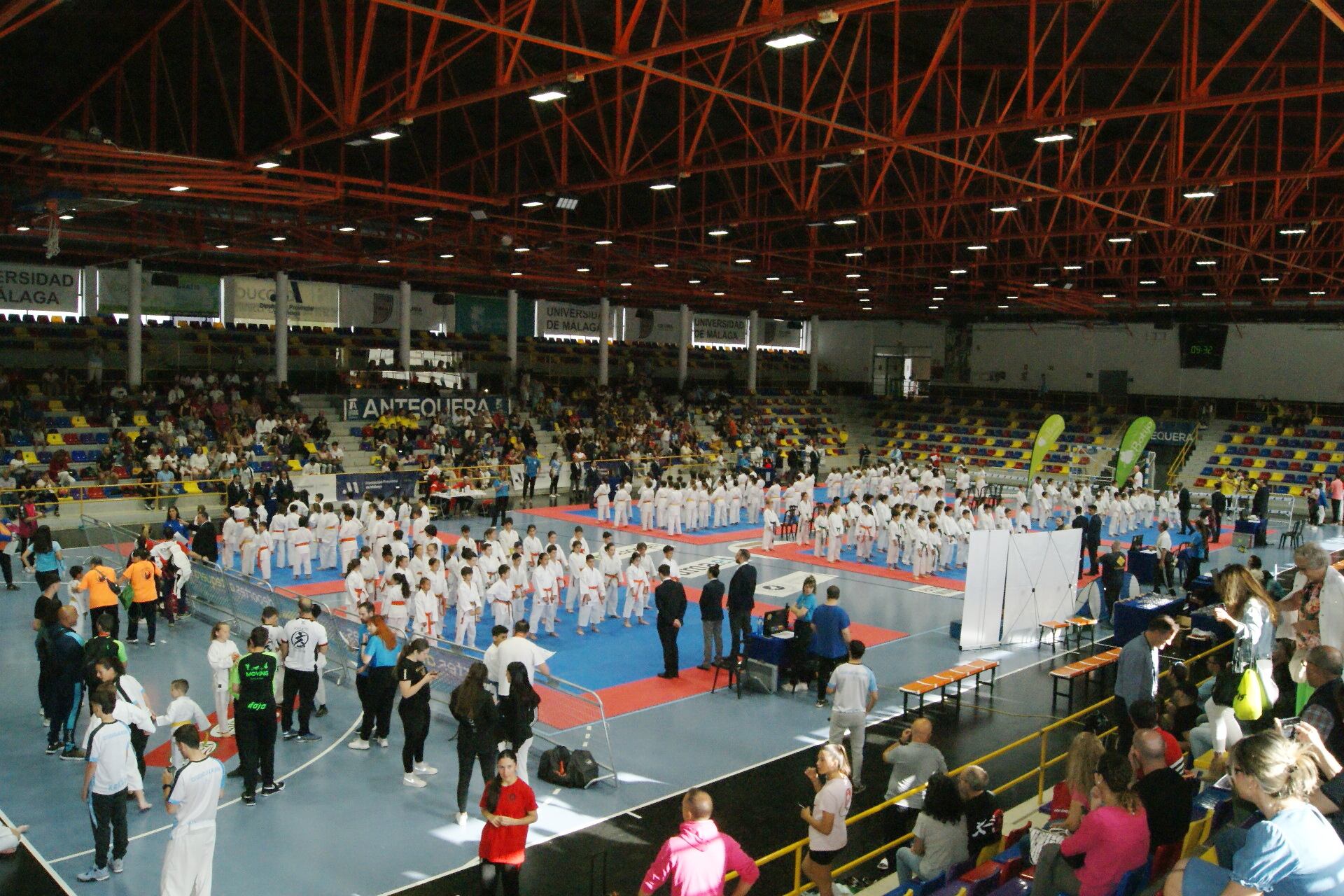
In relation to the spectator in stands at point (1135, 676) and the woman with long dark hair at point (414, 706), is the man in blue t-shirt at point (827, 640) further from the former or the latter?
the woman with long dark hair at point (414, 706)

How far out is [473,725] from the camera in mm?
8969

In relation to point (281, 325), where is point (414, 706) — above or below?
below

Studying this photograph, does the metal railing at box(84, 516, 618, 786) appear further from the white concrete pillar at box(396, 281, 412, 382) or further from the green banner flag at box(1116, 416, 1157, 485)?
the green banner flag at box(1116, 416, 1157, 485)

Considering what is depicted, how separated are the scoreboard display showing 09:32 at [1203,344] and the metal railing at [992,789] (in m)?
34.7

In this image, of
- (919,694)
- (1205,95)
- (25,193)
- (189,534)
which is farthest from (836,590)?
(25,193)

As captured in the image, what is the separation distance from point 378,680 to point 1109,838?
7253 millimetres

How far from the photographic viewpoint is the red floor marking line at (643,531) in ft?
85.9

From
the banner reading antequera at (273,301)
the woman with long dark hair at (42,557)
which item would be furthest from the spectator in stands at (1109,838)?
the banner reading antequera at (273,301)

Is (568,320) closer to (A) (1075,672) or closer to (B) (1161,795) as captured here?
(A) (1075,672)

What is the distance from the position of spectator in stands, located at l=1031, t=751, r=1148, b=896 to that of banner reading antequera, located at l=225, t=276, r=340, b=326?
35489 mm

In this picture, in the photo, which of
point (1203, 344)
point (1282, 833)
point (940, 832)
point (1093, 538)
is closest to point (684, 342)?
point (1203, 344)

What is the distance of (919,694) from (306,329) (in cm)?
3212

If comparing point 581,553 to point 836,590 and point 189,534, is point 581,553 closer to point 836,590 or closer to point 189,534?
point 836,590

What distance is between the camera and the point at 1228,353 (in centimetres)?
4497
